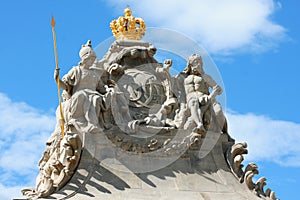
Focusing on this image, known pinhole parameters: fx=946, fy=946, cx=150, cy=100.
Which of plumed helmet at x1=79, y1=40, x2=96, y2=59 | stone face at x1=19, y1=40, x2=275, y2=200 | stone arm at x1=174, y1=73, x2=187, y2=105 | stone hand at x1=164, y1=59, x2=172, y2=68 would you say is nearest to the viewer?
stone face at x1=19, y1=40, x2=275, y2=200

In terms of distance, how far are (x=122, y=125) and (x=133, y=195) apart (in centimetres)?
203

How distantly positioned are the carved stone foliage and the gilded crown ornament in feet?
14.4

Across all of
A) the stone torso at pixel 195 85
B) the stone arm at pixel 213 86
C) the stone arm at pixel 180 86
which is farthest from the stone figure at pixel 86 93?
the stone arm at pixel 213 86

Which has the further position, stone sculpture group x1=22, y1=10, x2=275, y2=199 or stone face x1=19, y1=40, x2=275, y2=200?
stone sculpture group x1=22, y1=10, x2=275, y2=199

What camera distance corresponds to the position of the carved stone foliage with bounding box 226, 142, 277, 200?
24.2 m

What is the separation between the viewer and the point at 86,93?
78.0ft

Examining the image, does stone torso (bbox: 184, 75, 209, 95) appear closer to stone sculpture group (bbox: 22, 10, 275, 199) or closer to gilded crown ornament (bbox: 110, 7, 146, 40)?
stone sculpture group (bbox: 22, 10, 275, 199)

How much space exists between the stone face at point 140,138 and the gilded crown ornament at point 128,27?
79cm

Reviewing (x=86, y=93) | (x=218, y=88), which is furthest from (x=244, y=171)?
(x=86, y=93)

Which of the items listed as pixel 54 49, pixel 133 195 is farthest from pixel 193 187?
pixel 54 49

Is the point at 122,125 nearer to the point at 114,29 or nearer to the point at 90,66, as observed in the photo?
the point at 90,66

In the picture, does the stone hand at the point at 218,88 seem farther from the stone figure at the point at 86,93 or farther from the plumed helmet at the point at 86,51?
the plumed helmet at the point at 86,51

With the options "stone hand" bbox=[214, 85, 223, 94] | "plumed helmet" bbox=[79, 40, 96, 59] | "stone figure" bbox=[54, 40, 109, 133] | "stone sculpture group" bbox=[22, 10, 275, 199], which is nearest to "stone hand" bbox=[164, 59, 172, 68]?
"stone sculpture group" bbox=[22, 10, 275, 199]

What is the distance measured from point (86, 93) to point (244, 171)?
457 centimetres
